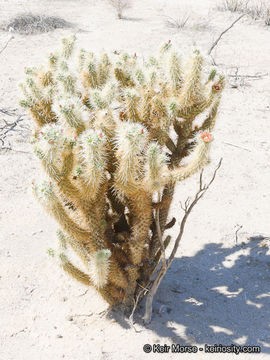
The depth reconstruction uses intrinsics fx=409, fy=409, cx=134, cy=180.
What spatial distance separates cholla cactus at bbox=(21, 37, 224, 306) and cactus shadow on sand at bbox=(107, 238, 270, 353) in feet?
1.39

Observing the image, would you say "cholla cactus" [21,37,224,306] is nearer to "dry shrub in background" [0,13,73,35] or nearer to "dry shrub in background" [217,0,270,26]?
"dry shrub in background" [0,13,73,35]

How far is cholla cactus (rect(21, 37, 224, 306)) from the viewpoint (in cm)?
239

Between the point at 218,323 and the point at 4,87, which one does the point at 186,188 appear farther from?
the point at 4,87

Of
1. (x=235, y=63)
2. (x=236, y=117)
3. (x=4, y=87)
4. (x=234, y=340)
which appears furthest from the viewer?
(x=235, y=63)

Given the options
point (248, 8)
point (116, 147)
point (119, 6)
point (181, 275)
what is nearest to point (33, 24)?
point (119, 6)

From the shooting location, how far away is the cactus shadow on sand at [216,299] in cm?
326

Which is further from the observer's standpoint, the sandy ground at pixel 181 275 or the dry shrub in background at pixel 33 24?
the dry shrub in background at pixel 33 24

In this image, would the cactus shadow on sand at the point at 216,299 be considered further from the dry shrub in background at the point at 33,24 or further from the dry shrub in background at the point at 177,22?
the dry shrub in background at the point at 33,24

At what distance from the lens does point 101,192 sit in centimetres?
276

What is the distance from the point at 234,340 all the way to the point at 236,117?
4.34m

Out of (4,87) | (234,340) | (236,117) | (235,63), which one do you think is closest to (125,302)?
(234,340)

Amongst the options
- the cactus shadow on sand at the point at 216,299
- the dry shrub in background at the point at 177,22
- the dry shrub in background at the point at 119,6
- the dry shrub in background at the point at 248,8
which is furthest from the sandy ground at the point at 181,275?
the dry shrub in background at the point at 119,6

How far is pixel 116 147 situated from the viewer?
259cm

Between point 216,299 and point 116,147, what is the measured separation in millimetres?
1847
